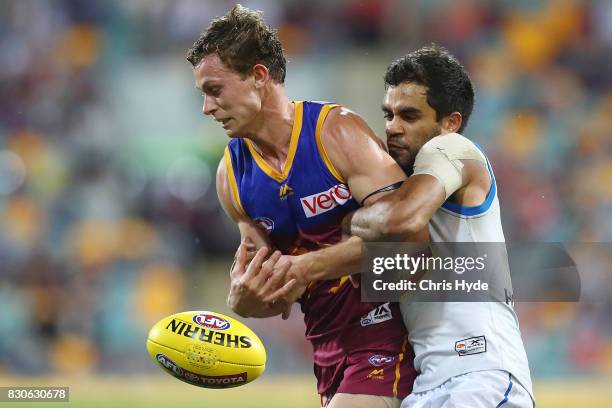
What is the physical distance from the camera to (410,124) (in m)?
3.93

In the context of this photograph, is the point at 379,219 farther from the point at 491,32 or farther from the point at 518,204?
the point at 491,32

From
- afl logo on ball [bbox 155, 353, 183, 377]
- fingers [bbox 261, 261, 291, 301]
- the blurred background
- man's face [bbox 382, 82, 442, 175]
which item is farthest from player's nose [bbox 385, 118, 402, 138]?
the blurred background

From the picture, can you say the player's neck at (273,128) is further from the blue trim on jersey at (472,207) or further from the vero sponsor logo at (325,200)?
the blue trim on jersey at (472,207)

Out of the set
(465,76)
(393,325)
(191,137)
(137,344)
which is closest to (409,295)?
(393,325)

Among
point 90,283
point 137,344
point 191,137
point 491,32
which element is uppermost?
point 491,32

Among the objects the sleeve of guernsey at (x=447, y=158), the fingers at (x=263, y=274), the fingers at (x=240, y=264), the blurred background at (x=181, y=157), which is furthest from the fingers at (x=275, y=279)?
the blurred background at (x=181, y=157)

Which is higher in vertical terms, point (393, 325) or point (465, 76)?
point (465, 76)

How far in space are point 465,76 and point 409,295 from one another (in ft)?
3.25

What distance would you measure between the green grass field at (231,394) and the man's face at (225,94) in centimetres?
386

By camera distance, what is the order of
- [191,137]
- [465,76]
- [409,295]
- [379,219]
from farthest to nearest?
[191,137]
[465,76]
[409,295]
[379,219]

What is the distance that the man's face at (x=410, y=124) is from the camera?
3.92 m

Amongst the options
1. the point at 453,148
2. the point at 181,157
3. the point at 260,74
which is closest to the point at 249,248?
the point at 260,74

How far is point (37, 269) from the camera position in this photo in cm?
959

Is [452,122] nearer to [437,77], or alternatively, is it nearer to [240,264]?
[437,77]
